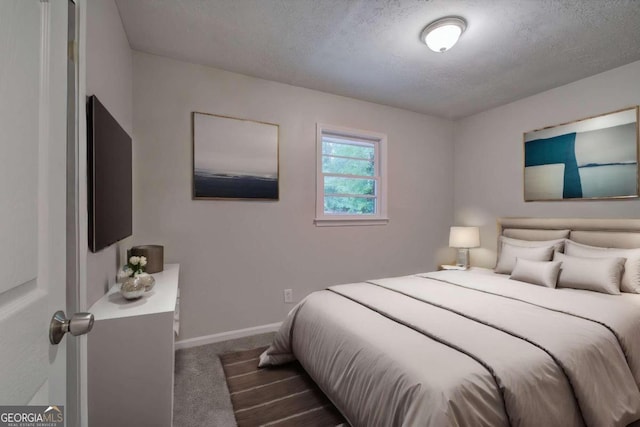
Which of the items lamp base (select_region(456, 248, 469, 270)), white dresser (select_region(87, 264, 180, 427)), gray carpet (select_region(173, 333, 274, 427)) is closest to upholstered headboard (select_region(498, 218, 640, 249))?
lamp base (select_region(456, 248, 469, 270))

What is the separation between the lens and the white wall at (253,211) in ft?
8.42

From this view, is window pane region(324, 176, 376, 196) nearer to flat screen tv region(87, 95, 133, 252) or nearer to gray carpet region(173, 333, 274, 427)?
gray carpet region(173, 333, 274, 427)

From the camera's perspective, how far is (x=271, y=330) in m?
3.00

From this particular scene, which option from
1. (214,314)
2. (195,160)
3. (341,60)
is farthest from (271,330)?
(341,60)

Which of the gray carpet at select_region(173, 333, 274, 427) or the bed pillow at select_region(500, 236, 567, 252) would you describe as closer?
the gray carpet at select_region(173, 333, 274, 427)

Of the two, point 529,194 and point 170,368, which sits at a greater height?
point 529,194

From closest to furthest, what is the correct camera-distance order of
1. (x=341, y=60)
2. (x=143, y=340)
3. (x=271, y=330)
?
(x=143, y=340), (x=341, y=60), (x=271, y=330)

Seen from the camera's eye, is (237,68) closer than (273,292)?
Yes

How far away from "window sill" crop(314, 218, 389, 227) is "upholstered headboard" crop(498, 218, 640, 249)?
1.49m

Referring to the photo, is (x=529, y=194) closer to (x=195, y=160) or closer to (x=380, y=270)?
(x=380, y=270)

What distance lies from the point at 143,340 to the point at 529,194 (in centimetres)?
392
